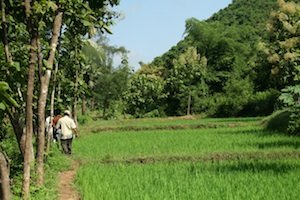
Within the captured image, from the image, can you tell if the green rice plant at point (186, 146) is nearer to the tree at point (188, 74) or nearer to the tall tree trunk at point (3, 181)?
the tall tree trunk at point (3, 181)

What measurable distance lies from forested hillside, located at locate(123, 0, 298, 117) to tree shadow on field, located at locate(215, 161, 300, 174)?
77.9 ft

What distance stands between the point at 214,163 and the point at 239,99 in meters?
26.0

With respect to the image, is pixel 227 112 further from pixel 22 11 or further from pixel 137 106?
pixel 22 11

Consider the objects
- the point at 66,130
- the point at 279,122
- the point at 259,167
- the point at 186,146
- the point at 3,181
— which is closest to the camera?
the point at 3,181

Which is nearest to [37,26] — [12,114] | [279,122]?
[12,114]

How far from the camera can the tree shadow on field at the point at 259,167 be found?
986cm

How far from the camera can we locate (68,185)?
915 centimetres

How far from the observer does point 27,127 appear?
253 inches

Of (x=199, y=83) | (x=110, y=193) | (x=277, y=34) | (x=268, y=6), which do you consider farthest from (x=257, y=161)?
(x=268, y=6)

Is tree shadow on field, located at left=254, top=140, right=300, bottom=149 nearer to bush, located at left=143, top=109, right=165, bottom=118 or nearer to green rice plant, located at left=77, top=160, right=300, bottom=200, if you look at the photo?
green rice plant, located at left=77, top=160, right=300, bottom=200

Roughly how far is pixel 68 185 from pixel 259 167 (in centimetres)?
372

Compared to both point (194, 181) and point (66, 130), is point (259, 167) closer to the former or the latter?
point (194, 181)

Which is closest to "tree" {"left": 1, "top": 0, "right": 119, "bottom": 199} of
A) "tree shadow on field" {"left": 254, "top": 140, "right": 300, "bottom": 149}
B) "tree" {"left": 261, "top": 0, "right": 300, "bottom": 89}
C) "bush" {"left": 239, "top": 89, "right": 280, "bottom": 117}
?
"tree shadow on field" {"left": 254, "top": 140, "right": 300, "bottom": 149}

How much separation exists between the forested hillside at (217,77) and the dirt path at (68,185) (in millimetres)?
25102
